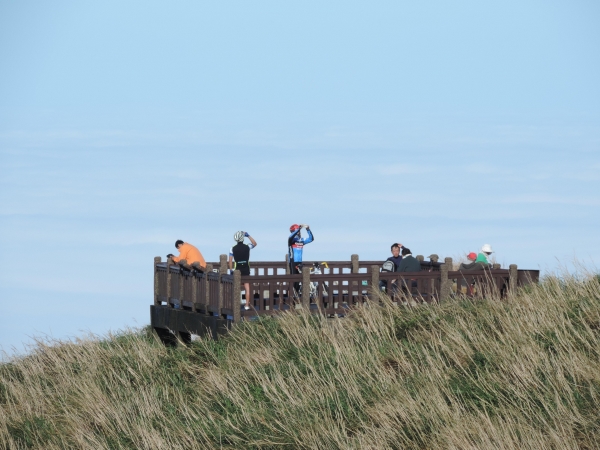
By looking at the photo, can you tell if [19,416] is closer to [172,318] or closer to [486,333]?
[172,318]

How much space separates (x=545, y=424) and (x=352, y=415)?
2.90 metres

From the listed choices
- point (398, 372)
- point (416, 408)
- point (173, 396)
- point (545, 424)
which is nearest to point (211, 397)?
point (173, 396)

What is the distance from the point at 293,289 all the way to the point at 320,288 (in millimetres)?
614

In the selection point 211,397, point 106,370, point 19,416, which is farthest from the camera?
point 106,370

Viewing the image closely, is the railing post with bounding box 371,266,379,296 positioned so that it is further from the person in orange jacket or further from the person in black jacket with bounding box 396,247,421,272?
the person in orange jacket

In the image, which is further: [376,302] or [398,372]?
[376,302]

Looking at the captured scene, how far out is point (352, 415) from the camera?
1323cm

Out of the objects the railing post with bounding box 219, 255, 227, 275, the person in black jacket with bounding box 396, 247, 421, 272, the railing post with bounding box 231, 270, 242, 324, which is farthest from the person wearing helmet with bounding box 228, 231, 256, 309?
the person in black jacket with bounding box 396, 247, 421, 272

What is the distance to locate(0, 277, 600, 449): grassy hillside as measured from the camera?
39.8ft

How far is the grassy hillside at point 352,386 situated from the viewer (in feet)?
39.8

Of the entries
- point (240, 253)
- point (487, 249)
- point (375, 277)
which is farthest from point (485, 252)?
point (240, 253)

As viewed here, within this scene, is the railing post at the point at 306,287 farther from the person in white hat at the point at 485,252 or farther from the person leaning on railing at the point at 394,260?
the person in white hat at the point at 485,252

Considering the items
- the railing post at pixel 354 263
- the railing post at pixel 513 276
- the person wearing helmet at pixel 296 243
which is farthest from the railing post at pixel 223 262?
the railing post at pixel 513 276

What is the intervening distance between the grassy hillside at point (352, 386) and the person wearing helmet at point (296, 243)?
168 inches
